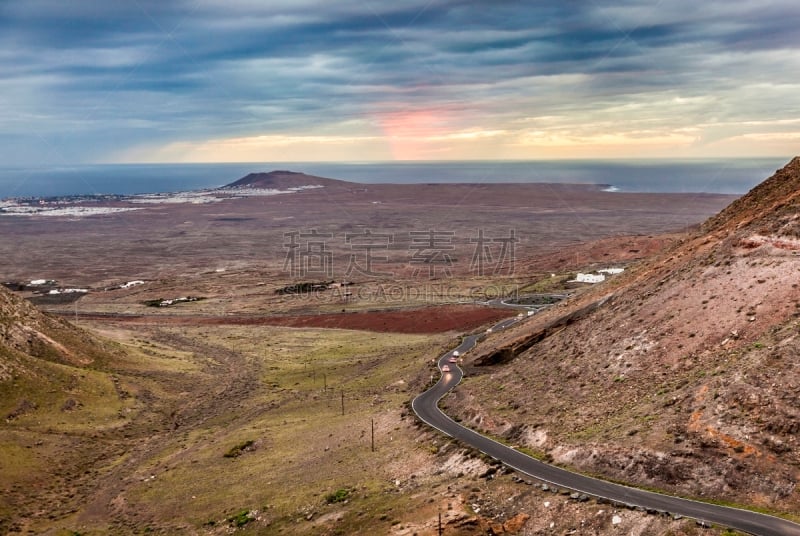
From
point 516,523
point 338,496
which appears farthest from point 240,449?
point 516,523

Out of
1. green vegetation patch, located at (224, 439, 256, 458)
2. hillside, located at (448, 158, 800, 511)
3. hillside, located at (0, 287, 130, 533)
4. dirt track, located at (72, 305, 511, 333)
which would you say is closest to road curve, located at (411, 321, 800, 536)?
hillside, located at (448, 158, 800, 511)

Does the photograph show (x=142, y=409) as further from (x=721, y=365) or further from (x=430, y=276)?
(x=430, y=276)

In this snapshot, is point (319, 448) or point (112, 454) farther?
point (112, 454)

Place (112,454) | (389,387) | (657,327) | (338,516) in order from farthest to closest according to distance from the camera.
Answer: (389,387) < (112,454) < (657,327) < (338,516)

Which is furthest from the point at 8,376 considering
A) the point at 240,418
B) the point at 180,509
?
the point at 180,509

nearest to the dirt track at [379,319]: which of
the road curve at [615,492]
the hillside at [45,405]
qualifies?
the hillside at [45,405]

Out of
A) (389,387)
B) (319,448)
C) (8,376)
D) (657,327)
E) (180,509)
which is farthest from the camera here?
(389,387)
